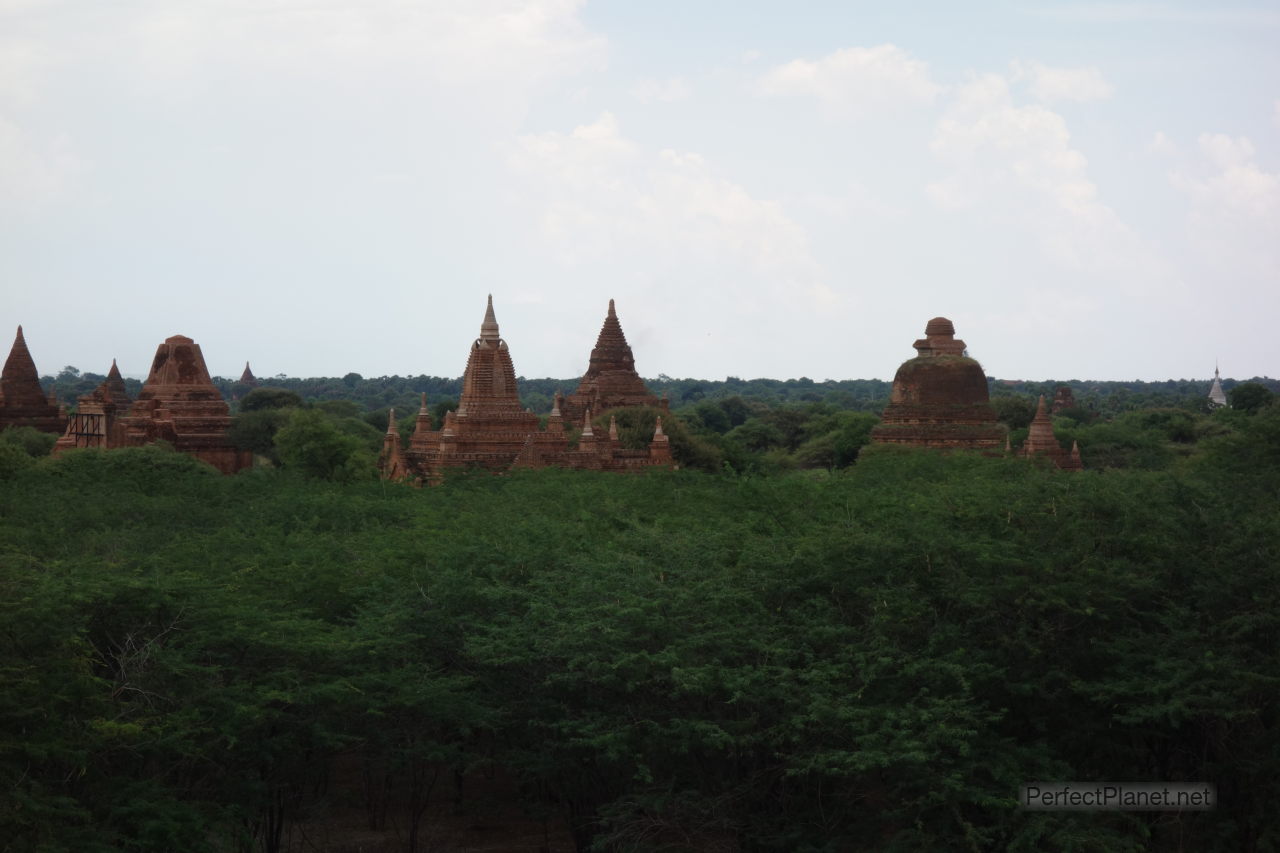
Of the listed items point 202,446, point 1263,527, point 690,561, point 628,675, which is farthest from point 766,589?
point 202,446

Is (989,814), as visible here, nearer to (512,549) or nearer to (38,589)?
(512,549)

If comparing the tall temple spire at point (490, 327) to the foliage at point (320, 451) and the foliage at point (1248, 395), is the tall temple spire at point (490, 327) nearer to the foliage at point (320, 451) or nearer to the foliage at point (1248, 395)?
the foliage at point (320, 451)

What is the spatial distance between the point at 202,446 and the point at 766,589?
120 feet

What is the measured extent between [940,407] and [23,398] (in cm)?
3446

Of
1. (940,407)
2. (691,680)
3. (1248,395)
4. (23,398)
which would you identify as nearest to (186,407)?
(23,398)

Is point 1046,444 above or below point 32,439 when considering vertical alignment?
above

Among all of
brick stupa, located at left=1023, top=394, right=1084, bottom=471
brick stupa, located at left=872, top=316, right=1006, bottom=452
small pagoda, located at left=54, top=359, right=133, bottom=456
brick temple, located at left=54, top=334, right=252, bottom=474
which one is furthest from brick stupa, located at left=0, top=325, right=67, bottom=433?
brick stupa, located at left=1023, top=394, right=1084, bottom=471

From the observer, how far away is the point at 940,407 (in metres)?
48.2

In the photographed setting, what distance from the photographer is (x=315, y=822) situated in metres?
21.2

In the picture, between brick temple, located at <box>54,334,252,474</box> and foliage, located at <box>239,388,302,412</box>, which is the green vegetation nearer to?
brick temple, located at <box>54,334,252,474</box>

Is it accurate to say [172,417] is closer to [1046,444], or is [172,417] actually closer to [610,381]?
[610,381]

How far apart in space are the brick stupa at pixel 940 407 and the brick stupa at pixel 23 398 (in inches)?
1247

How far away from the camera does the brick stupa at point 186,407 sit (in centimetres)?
5278

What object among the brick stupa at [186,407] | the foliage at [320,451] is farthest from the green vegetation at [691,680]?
the brick stupa at [186,407]
